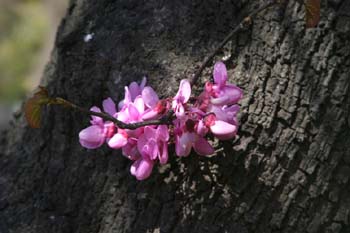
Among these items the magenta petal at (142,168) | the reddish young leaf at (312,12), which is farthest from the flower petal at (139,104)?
the reddish young leaf at (312,12)

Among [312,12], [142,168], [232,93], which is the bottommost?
[142,168]

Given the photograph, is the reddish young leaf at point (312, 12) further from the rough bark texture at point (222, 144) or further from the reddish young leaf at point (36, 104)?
the reddish young leaf at point (36, 104)

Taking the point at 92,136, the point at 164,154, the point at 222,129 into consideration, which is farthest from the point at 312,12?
the point at 92,136

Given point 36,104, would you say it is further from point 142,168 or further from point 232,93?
point 232,93

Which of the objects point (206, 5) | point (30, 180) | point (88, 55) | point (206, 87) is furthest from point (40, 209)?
point (206, 5)

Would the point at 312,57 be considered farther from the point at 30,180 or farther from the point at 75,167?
the point at 30,180

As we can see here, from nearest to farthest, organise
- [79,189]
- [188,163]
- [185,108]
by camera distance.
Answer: [185,108] → [188,163] → [79,189]

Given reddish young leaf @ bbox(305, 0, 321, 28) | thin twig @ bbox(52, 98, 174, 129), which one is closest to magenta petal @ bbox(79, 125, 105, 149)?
thin twig @ bbox(52, 98, 174, 129)
